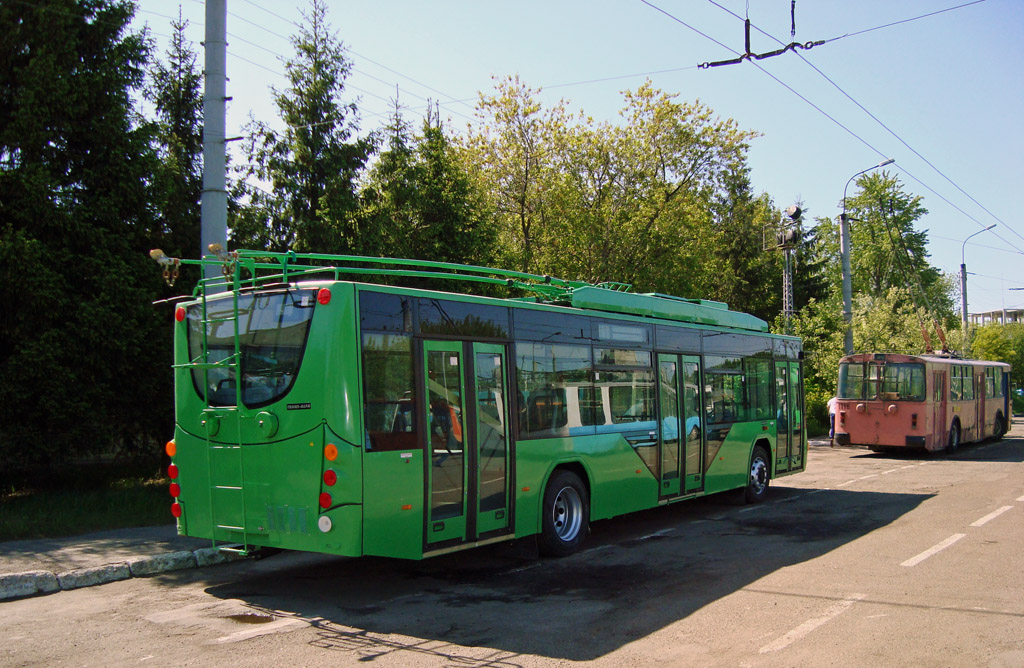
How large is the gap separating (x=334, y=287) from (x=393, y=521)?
Result: 2.19 m

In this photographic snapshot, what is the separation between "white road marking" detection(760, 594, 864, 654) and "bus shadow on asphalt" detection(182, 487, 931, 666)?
934mm

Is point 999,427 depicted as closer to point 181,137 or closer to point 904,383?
point 904,383

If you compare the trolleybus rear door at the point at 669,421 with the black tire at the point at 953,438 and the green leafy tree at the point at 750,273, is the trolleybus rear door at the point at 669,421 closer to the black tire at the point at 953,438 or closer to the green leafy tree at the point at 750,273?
the black tire at the point at 953,438

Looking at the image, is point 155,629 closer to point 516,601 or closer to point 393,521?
point 393,521

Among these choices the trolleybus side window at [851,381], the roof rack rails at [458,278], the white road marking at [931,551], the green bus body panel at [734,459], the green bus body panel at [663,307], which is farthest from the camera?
the trolleybus side window at [851,381]

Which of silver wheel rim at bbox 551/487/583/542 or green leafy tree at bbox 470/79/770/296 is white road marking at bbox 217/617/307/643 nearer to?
silver wheel rim at bbox 551/487/583/542

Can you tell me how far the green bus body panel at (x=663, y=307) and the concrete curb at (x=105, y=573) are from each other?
5.43 meters

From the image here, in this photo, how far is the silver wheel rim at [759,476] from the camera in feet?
49.6

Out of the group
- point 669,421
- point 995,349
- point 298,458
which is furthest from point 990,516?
point 995,349

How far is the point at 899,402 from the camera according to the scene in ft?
78.1

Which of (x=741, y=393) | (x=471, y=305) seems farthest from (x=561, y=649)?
(x=741, y=393)

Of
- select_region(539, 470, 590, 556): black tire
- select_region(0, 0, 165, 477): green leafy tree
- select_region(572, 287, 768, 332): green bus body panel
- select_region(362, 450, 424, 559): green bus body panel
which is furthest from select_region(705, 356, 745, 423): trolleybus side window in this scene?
select_region(0, 0, 165, 477): green leafy tree

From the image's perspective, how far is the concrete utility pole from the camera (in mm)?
10781

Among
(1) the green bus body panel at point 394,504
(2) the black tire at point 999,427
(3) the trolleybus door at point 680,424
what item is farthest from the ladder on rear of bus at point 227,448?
(2) the black tire at point 999,427
